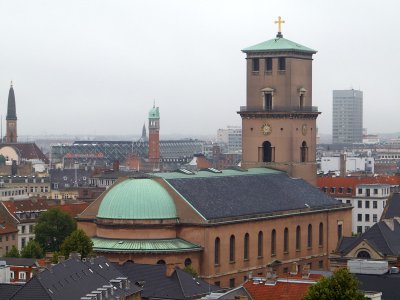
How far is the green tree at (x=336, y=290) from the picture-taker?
268ft

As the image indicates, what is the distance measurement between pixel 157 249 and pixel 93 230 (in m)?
11.2

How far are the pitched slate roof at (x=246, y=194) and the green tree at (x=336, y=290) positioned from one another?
34.0 metres

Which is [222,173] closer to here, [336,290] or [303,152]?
[303,152]

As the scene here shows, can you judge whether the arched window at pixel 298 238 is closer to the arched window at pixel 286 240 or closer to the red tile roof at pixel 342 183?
the arched window at pixel 286 240

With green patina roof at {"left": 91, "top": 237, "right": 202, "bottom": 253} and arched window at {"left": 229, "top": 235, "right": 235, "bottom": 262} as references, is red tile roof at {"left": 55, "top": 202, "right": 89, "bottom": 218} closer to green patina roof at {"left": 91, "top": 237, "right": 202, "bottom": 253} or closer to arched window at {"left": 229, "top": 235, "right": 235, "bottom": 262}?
arched window at {"left": 229, "top": 235, "right": 235, "bottom": 262}

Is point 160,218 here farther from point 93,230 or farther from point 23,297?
point 23,297

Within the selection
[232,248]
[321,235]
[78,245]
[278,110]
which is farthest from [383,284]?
[278,110]

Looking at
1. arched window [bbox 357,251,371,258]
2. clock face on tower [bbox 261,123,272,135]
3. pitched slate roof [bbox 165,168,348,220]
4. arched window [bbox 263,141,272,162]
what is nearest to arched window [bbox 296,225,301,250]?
pitched slate roof [bbox 165,168,348,220]

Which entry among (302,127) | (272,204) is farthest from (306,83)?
(272,204)

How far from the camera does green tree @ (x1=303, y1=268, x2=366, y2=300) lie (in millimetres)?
81812

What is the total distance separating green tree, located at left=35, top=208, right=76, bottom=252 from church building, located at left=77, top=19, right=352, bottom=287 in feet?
59.5

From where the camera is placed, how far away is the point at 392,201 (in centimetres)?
14800

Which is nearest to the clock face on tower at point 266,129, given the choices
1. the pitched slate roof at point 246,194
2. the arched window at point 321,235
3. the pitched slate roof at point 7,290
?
the pitched slate roof at point 246,194

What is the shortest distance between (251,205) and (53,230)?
26266mm
